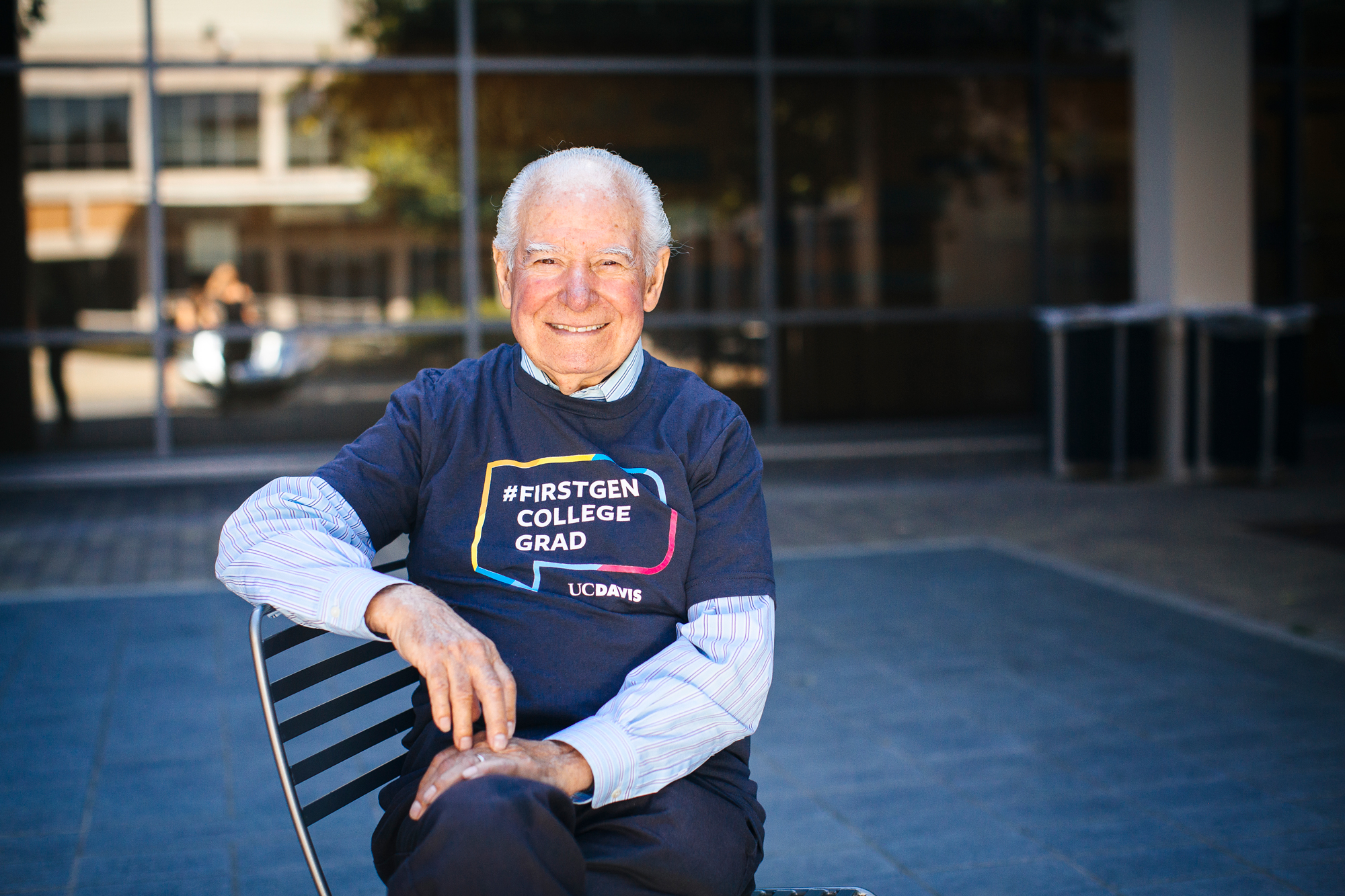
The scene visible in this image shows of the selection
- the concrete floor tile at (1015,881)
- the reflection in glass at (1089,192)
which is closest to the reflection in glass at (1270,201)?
the reflection in glass at (1089,192)

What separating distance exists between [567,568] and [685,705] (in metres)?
0.29

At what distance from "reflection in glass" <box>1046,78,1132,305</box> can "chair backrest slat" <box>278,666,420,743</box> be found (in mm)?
9665

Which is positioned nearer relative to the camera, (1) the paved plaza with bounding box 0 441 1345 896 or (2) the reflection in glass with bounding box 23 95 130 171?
(1) the paved plaza with bounding box 0 441 1345 896

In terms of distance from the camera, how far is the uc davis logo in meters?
2.02

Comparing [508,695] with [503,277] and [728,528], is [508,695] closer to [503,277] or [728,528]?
[728,528]

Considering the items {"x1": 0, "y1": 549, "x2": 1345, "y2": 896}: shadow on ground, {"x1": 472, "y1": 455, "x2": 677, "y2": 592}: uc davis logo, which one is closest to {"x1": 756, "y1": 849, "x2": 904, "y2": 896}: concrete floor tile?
{"x1": 0, "y1": 549, "x2": 1345, "y2": 896}: shadow on ground

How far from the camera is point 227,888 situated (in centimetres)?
306

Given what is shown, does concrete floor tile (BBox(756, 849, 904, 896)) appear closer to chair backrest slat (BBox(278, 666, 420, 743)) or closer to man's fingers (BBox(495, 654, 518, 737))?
chair backrest slat (BBox(278, 666, 420, 743))

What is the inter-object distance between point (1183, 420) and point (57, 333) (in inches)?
313

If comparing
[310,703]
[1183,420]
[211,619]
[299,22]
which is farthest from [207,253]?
[1183,420]

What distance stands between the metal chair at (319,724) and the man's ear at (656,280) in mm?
616

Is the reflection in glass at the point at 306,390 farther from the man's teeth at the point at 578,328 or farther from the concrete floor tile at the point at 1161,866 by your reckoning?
the man's teeth at the point at 578,328

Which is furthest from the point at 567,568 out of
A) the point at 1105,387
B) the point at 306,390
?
the point at 306,390

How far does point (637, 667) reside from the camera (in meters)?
2.00
